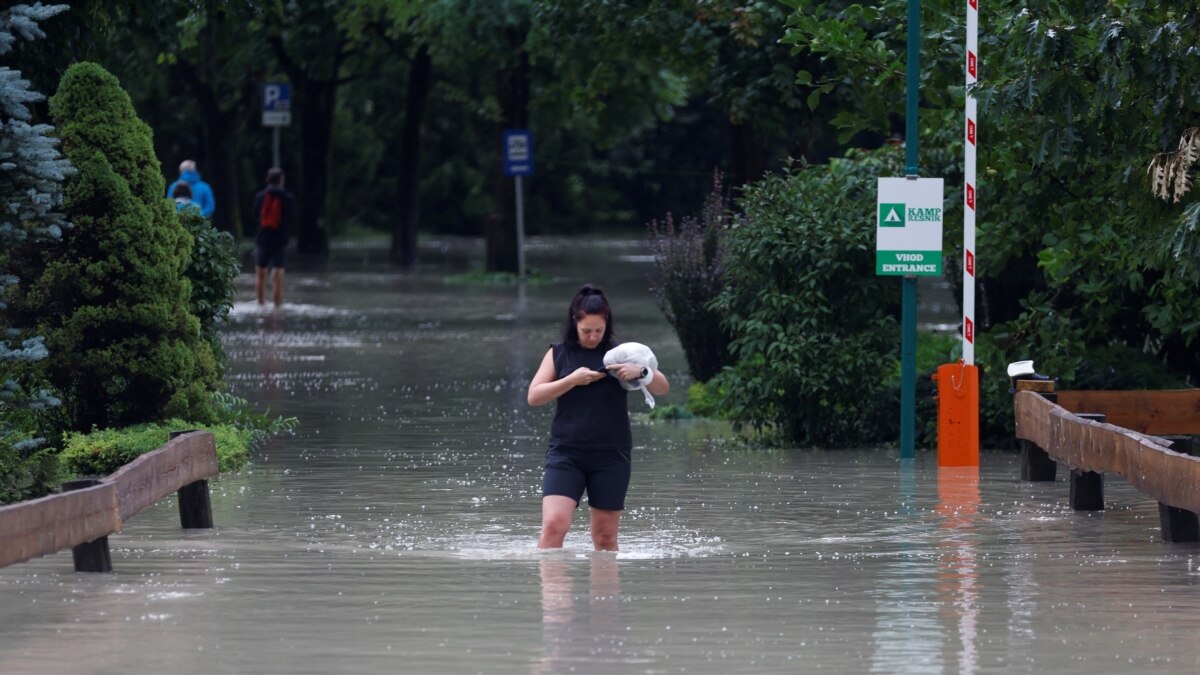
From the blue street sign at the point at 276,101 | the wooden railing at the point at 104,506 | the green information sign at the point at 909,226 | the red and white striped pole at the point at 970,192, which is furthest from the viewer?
the blue street sign at the point at 276,101

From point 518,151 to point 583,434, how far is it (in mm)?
27880

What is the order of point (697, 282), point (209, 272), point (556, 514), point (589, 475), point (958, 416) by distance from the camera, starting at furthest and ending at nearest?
point (697, 282), point (209, 272), point (958, 416), point (589, 475), point (556, 514)

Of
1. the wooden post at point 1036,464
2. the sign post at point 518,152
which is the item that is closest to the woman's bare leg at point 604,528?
the wooden post at point 1036,464

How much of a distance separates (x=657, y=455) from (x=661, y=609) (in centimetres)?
686

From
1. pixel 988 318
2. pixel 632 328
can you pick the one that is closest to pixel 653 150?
pixel 632 328

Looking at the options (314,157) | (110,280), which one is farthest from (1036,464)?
(314,157)

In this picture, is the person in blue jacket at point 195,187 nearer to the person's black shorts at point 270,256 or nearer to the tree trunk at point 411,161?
the person's black shorts at point 270,256

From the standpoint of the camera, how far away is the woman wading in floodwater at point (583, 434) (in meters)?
9.89

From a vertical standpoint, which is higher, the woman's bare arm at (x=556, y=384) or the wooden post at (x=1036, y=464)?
the woman's bare arm at (x=556, y=384)

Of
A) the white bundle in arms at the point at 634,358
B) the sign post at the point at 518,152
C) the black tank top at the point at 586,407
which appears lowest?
the black tank top at the point at 586,407

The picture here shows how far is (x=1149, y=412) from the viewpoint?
47.0 feet

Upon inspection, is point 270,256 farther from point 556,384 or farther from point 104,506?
point 104,506

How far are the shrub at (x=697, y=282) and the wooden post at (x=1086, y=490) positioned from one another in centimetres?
743

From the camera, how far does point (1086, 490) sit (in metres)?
12.0
